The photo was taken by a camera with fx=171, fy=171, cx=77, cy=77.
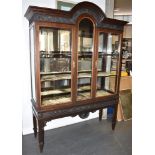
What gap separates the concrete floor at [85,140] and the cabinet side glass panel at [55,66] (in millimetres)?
715

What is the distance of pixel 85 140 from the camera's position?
9.19 ft

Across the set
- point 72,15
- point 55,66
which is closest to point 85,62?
point 55,66

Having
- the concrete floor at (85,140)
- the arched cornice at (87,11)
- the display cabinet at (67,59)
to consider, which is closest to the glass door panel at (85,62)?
the display cabinet at (67,59)

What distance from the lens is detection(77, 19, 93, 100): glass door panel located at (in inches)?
105

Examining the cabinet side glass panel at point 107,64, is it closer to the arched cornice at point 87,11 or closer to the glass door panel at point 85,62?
the glass door panel at point 85,62

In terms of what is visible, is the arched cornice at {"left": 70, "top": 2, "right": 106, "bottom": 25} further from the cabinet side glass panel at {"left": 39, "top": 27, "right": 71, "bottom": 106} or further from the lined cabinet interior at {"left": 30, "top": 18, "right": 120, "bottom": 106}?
the cabinet side glass panel at {"left": 39, "top": 27, "right": 71, "bottom": 106}

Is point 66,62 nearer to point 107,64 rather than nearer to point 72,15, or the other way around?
point 72,15

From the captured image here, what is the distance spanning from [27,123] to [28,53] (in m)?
1.19

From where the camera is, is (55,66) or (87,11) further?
(55,66)

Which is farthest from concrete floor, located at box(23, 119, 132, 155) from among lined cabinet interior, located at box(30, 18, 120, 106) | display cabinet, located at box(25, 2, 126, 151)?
lined cabinet interior, located at box(30, 18, 120, 106)

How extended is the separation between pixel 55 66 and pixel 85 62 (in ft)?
1.62
